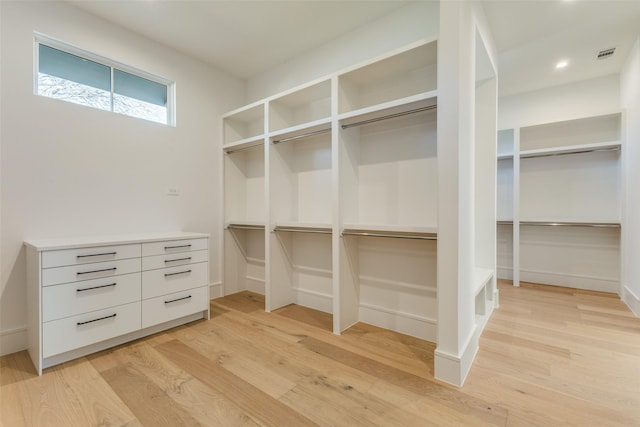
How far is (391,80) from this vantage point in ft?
7.93

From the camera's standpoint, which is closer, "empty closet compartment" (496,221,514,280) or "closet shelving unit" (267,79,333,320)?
"closet shelving unit" (267,79,333,320)

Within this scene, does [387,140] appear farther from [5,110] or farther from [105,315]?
[5,110]

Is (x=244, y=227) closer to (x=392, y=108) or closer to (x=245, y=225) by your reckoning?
(x=245, y=225)

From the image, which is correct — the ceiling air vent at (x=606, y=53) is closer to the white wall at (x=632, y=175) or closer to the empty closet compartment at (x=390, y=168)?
the white wall at (x=632, y=175)

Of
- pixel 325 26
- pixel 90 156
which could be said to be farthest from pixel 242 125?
pixel 90 156

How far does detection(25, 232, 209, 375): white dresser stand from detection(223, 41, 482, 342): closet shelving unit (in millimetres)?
860

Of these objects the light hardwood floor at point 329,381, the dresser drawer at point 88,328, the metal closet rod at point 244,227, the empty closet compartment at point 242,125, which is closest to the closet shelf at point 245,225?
the metal closet rod at point 244,227

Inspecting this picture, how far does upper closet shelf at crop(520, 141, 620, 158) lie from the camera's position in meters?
3.25

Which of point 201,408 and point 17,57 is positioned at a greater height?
point 17,57

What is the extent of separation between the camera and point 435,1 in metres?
2.21

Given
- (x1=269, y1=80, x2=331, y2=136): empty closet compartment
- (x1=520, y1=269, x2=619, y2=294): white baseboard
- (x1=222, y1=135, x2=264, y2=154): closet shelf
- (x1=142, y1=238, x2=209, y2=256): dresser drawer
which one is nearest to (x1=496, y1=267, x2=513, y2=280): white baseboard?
(x1=520, y1=269, x2=619, y2=294): white baseboard

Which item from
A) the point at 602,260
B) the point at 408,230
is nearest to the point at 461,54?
the point at 408,230

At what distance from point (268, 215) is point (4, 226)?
6.45 ft

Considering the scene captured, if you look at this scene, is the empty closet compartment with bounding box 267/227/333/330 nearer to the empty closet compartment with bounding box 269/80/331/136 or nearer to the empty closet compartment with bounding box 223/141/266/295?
the empty closet compartment with bounding box 223/141/266/295
